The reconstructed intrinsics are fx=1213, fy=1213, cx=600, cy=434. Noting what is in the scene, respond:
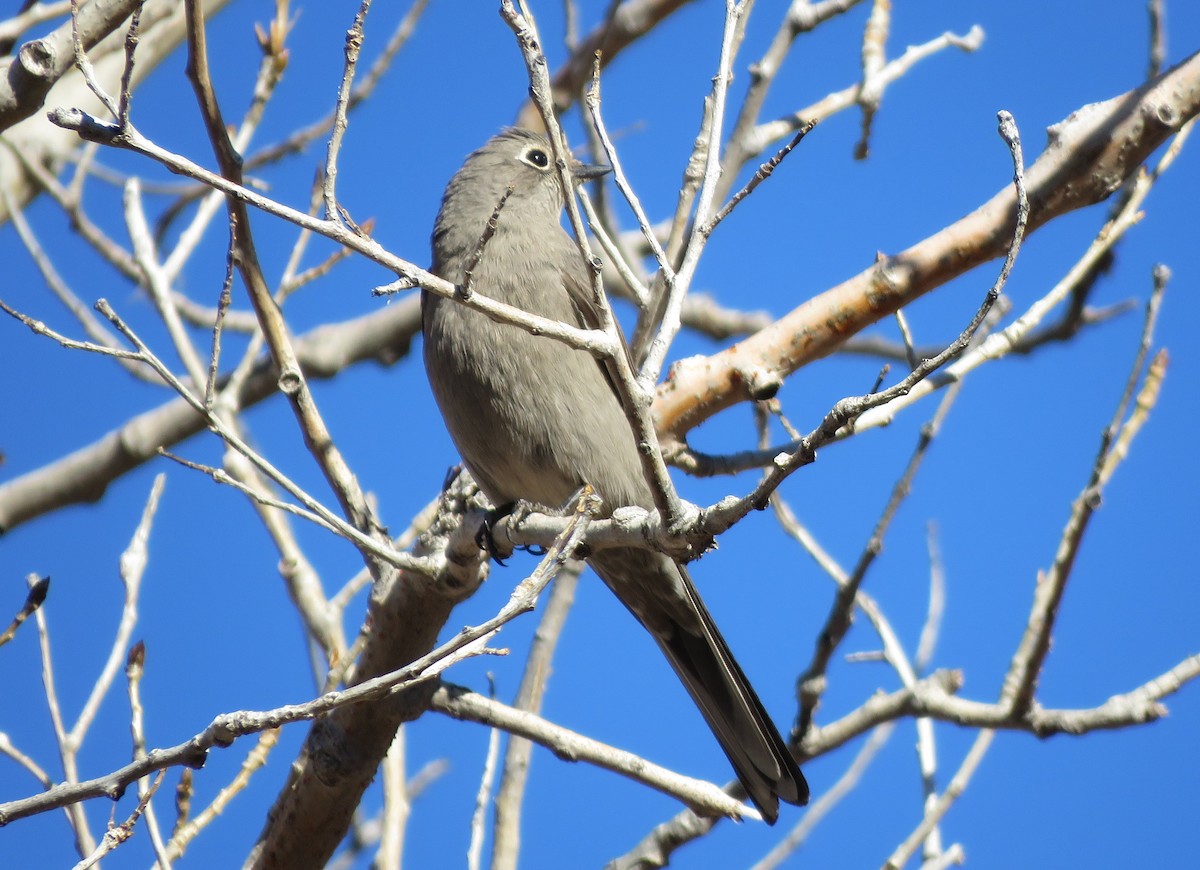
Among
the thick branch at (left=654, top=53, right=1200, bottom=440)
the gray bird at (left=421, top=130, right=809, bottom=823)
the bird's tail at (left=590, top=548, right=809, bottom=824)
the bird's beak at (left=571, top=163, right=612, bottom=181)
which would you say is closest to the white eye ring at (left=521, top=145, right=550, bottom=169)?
the bird's beak at (left=571, top=163, right=612, bottom=181)

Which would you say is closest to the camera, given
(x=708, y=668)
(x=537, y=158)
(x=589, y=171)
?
(x=708, y=668)

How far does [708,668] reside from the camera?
4.97 metres

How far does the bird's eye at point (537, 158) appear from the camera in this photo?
6078 millimetres

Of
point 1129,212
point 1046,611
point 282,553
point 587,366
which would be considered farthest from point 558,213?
point 1046,611

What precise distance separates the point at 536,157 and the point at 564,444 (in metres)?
1.96

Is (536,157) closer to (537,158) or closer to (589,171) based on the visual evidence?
(537,158)

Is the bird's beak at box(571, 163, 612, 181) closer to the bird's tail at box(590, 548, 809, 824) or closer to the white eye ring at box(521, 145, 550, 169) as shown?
the white eye ring at box(521, 145, 550, 169)

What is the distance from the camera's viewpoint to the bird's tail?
14.8 ft

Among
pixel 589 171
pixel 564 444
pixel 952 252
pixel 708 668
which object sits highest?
pixel 589 171

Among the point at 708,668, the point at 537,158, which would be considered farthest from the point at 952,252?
the point at 537,158

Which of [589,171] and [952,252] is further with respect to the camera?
[589,171]

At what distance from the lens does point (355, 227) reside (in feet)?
9.18

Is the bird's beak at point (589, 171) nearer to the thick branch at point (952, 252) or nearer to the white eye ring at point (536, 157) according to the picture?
the white eye ring at point (536, 157)

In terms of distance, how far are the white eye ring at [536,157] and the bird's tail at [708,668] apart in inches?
89.1
